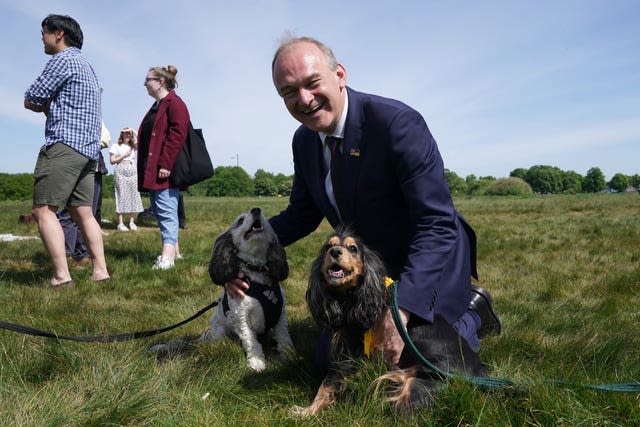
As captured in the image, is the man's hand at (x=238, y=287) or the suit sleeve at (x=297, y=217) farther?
the suit sleeve at (x=297, y=217)

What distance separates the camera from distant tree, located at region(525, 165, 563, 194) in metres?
105

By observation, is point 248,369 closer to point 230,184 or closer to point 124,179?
point 124,179

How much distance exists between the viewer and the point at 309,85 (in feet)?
8.79

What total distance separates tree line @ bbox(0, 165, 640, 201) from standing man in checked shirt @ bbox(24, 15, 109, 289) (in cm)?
4977

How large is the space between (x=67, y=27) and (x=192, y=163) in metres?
2.13

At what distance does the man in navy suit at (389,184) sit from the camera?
8.37 feet

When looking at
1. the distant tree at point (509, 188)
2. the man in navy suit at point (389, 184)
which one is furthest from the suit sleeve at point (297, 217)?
the distant tree at point (509, 188)

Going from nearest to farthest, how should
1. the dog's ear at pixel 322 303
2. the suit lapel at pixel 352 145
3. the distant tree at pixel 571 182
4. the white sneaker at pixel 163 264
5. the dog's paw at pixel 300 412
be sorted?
the dog's paw at pixel 300 412 → the dog's ear at pixel 322 303 → the suit lapel at pixel 352 145 → the white sneaker at pixel 163 264 → the distant tree at pixel 571 182

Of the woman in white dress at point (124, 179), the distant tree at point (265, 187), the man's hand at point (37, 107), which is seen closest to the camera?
the man's hand at point (37, 107)

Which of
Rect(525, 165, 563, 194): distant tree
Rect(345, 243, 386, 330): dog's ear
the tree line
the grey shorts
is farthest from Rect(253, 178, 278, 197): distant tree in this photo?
Rect(345, 243, 386, 330): dog's ear

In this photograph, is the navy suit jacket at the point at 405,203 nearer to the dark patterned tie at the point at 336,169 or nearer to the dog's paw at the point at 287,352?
the dark patterned tie at the point at 336,169

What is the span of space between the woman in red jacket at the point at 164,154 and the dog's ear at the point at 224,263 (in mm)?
3068

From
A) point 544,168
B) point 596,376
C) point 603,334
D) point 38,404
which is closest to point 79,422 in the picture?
point 38,404

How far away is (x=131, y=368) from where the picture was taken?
100 inches
